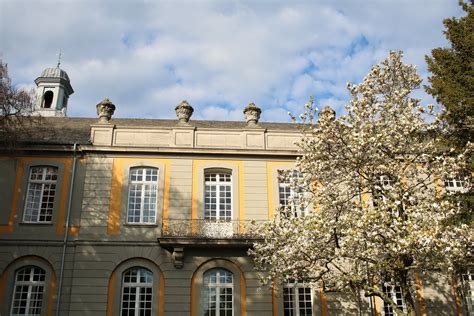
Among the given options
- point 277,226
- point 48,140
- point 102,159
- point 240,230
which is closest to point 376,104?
point 277,226

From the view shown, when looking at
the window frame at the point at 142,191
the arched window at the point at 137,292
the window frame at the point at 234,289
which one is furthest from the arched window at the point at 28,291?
the window frame at the point at 234,289

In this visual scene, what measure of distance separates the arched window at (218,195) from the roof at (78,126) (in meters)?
2.09

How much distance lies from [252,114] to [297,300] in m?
7.75

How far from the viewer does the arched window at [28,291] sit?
17.7 meters

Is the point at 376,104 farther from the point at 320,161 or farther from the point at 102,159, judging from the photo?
the point at 102,159

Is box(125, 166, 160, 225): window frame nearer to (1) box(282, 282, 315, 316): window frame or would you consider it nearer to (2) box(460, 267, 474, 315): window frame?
(1) box(282, 282, 315, 316): window frame

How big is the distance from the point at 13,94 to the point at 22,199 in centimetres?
485

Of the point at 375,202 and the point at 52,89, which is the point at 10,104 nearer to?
the point at 375,202

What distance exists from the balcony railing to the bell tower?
15646 mm

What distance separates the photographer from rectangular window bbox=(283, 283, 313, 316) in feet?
59.2

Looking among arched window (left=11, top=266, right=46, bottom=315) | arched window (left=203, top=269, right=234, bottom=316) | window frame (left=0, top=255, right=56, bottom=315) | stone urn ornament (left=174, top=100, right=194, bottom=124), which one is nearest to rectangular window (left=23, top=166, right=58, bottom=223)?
window frame (left=0, top=255, right=56, bottom=315)

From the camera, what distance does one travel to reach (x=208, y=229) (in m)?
18.4

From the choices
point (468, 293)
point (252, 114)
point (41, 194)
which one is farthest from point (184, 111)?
point (468, 293)

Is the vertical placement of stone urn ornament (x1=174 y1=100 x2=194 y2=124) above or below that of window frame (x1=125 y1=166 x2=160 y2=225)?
above
